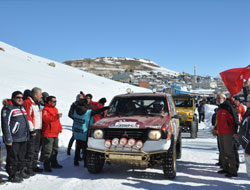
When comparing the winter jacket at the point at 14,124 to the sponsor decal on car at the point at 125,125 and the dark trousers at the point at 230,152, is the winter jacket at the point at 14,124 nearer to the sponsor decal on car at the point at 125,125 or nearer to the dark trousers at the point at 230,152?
the sponsor decal on car at the point at 125,125

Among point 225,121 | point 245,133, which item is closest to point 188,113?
point 225,121

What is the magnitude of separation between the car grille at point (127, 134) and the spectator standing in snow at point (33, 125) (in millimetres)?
1516

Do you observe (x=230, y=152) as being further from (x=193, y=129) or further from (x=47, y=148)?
(x=193, y=129)

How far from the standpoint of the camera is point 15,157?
15.4 feet

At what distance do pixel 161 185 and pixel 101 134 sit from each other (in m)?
1.52

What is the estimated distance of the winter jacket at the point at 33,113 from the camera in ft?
17.1

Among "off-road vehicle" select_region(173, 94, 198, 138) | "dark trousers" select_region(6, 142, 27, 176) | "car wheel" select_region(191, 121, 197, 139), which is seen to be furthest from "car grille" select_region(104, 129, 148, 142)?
"car wheel" select_region(191, 121, 197, 139)

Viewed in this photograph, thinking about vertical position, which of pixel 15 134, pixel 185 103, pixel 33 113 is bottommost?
pixel 15 134

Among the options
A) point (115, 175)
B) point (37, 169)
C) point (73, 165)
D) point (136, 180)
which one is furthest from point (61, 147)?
point (136, 180)

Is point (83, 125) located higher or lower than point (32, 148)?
higher

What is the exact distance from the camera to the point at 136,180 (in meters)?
5.09

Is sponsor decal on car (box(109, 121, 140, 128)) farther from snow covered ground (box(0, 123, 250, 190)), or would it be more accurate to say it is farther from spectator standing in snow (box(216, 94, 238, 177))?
spectator standing in snow (box(216, 94, 238, 177))

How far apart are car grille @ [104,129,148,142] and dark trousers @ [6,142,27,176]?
5.37 ft

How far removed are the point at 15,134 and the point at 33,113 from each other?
0.70 m
